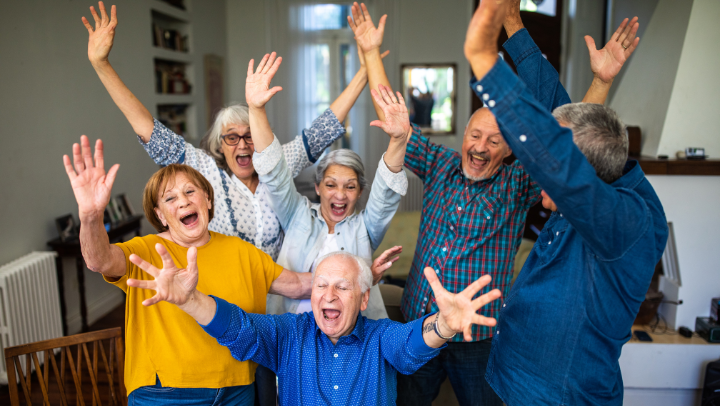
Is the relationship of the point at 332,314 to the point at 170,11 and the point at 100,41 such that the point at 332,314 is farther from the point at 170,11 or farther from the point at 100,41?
the point at 170,11

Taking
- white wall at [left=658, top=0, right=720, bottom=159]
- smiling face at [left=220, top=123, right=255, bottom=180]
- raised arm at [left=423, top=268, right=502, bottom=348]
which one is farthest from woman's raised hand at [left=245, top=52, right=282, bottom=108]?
white wall at [left=658, top=0, right=720, bottom=159]

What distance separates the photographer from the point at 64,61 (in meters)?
3.52

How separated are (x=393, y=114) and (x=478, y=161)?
14.6 inches

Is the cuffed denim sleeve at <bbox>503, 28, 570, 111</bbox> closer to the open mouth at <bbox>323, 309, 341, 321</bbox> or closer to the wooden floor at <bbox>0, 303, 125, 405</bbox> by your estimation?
the open mouth at <bbox>323, 309, 341, 321</bbox>

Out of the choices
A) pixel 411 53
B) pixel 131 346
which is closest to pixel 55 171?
pixel 131 346

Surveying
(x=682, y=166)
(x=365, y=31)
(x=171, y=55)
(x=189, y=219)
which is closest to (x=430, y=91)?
(x=171, y=55)

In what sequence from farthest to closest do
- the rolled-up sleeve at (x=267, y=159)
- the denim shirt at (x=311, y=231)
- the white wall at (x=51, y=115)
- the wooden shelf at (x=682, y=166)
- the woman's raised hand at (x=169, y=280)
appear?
the white wall at (x=51, y=115) → the wooden shelf at (x=682, y=166) → the denim shirt at (x=311, y=231) → the rolled-up sleeve at (x=267, y=159) → the woman's raised hand at (x=169, y=280)

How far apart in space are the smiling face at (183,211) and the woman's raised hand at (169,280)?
0.96 feet

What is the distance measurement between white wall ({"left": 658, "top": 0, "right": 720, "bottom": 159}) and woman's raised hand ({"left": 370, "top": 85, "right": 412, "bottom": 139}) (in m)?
2.03

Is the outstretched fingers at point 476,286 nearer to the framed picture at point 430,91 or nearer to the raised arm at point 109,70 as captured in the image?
the raised arm at point 109,70

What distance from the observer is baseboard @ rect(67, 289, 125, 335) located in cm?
364

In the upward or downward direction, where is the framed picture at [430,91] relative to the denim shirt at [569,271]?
upward

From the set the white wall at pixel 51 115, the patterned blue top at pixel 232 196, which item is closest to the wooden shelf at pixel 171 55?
the white wall at pixel 51 115

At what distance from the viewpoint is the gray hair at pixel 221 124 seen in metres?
1.99
